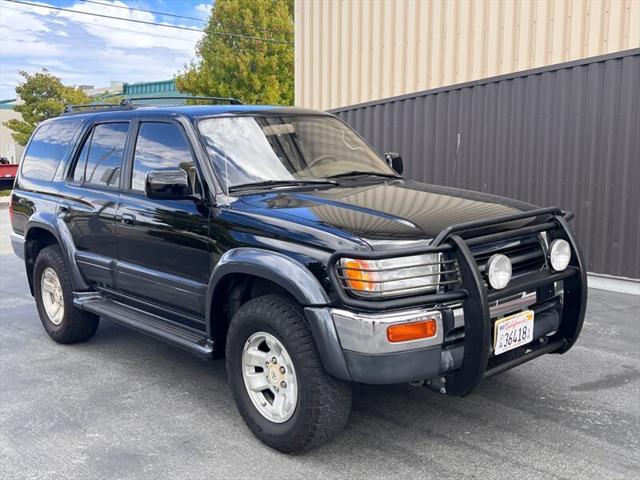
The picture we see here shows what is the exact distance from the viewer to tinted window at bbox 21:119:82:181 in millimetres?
5680

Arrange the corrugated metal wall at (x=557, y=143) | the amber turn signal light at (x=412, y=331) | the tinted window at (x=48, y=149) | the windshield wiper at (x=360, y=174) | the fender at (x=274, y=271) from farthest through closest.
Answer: the corrugated metal wall at (x=557, y=143) → the tinted window at (x=48, y=149) → the windshield wiper at (x=360, y=174) → the fender at (x=274, y=271) → the amber turn signal light at (x=412, y=331)

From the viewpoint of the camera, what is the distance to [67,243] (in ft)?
17.6

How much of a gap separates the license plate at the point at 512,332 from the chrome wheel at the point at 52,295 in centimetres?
379

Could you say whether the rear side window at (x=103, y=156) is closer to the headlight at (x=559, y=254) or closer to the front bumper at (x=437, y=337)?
the front bumper at (x=437, y=337)

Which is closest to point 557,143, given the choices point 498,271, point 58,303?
point 498,271

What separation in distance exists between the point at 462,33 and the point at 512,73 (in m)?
1.18

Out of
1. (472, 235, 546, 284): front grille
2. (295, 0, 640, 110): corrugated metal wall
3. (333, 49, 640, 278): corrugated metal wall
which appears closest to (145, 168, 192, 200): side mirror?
(472, 235, 546, 284): front grille

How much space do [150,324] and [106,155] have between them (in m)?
1.45

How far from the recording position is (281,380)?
3.62 metres

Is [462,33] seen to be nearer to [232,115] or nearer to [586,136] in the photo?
[586,136]

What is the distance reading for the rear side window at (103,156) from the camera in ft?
16.3

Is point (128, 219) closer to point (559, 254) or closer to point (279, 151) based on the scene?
point (279, 151)

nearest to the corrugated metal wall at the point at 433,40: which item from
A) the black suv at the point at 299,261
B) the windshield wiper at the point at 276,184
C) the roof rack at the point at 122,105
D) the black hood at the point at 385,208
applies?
the black suv at the point at 299,261

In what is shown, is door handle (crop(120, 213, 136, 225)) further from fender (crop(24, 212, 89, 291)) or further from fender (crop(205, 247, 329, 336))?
fender (crop(205, 247, 329, 336))
